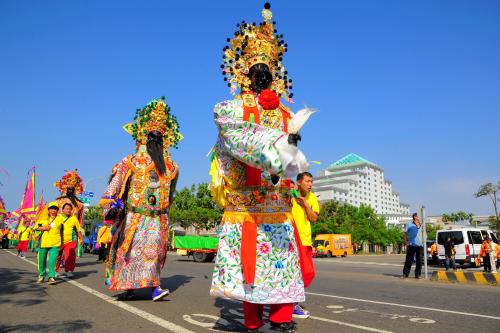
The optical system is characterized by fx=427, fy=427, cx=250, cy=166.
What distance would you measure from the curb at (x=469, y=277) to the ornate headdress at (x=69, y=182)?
34.4ft

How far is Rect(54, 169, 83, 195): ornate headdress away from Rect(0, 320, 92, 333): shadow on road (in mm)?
8828

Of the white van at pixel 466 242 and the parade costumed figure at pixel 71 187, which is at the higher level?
the parade costumed figure at pixel 71 187

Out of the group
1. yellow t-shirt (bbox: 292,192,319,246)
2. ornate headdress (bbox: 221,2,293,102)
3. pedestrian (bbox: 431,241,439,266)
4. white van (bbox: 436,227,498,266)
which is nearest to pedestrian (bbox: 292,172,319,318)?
yellow t-shirt (bbox: 292,192,319,246)

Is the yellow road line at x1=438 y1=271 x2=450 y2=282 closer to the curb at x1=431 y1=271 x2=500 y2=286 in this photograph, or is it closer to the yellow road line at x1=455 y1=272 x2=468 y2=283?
the curb at x1=431 y1=271 x2=500 y2=286

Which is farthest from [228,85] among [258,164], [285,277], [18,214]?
[18,214]

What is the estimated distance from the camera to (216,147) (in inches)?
142

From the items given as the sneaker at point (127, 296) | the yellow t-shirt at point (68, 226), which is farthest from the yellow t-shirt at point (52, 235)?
the sneaker at point (127, 296)

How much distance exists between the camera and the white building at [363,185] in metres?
155

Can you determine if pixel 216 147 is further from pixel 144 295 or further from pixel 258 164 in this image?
pixel 144 295

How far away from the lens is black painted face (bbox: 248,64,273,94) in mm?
3803

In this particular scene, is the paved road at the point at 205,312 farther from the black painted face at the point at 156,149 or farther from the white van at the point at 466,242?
the white van at the point at 466,242

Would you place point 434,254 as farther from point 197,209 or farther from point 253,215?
point 197,209

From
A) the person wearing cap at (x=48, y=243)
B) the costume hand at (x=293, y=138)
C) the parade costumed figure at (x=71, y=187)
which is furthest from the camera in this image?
the parade costumed figure at (x=71, y=187)

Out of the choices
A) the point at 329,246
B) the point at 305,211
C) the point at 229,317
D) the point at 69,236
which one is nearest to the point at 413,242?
the point at 305,211
